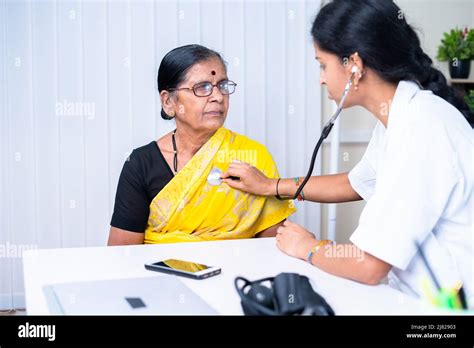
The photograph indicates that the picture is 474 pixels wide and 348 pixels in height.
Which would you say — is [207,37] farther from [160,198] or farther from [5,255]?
[5,255]

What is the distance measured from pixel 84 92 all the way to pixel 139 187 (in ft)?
2.85

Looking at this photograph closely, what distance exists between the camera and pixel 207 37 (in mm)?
2566

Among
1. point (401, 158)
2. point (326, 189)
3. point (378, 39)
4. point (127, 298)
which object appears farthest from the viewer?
point (326, 189)

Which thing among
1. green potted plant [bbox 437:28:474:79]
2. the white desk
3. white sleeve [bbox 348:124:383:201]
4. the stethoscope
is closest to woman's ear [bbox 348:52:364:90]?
the stethoscope

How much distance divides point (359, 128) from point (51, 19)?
150 cm

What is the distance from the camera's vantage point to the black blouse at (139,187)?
1.74m

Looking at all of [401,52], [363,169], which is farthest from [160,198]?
[401,52]

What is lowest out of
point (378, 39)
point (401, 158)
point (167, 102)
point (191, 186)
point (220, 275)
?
point (220, 275)

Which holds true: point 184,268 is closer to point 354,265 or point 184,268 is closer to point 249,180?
point 354,265

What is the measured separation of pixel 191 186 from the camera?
5.78 ft

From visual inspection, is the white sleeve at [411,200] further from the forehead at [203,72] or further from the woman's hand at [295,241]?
the forehead at [203,72]

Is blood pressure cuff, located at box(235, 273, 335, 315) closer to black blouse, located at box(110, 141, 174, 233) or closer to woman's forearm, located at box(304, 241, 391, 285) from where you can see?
woman's forearm, located at box(304, 241, 391, 285)

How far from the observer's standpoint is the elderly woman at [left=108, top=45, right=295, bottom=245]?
5.75 feet

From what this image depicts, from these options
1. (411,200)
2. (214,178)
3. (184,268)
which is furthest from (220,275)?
(214,178)
